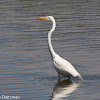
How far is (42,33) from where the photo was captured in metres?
20.4

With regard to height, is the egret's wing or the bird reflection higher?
the egret's wing

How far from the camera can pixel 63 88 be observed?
475 inches

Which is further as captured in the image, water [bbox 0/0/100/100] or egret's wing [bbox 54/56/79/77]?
egret's wing [bbox 54/56/79/77]

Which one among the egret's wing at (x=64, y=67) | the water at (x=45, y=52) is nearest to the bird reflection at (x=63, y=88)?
the water at (x=45, y=52)

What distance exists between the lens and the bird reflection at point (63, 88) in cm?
1112

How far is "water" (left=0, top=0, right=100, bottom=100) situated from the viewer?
1156 centimetres

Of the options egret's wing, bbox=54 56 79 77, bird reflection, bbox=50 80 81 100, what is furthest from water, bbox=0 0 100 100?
egret's wing, bbox=54 56 79 77

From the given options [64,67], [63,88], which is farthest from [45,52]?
[63,88]

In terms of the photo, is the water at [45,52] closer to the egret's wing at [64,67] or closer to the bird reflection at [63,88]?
the bird reflection at [63,88]

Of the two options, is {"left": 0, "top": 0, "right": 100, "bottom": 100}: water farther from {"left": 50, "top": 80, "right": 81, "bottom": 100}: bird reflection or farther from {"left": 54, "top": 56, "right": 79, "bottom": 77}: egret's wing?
{"left": 54, "top": 56, "right": 79, "bottom": 77}: egret's wing

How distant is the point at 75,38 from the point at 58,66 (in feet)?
21.1

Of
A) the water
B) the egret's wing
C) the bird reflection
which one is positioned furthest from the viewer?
the egret's wing

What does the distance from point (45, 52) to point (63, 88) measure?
449 centimetres

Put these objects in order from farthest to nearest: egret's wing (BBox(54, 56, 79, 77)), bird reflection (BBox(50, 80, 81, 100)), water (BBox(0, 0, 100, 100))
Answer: egret's wing (BBox(54, 56, 79, 77)) < water (BBox(0, 0, 100, 100)) < bird reflection (BBox(50, 80, 81, 100))
